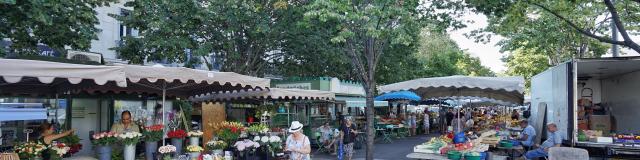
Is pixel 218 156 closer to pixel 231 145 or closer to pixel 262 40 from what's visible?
pixel 231 145

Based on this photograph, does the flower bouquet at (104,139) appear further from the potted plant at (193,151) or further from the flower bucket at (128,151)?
the potted plant at (193,151)

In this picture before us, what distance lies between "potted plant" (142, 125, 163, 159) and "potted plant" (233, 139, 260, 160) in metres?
1.30

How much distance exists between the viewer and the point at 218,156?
862 centimetres

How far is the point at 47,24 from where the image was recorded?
38.0 ft

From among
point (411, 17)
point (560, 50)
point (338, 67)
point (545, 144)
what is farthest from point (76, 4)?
point (560, 50)

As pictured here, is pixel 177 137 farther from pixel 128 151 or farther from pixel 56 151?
pixel 56 151

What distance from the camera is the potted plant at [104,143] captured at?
25.0 feet

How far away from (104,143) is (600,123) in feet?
33.9

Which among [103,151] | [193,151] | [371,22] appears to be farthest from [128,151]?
[371,22]

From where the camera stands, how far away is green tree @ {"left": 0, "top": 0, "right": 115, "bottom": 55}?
11.4 metres

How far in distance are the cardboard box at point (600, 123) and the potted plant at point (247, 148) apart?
25.2 ft

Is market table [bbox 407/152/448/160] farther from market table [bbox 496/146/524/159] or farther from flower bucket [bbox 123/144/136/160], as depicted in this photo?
flower bucket [bbox 123/144/136/160]

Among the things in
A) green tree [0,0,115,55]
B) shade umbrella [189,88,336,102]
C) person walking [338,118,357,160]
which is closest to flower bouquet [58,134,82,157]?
green tree [0,0,115,55]

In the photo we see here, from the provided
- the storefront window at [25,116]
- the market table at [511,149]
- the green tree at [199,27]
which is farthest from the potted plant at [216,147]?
the green tree at [199,27]
